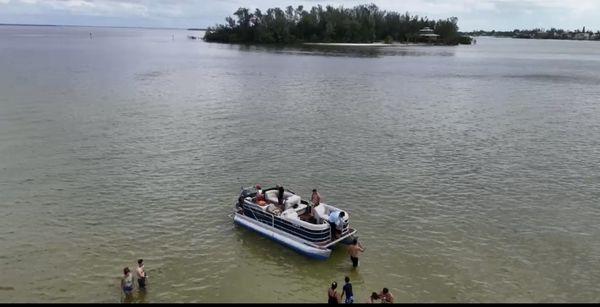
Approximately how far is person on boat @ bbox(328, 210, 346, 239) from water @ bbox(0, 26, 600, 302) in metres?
1.20

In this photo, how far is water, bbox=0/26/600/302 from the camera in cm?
2275

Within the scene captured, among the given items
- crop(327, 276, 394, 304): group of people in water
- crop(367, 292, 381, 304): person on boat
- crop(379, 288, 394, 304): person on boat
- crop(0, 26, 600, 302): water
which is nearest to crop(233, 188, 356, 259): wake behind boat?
crop(0, 26, 600, 302): water

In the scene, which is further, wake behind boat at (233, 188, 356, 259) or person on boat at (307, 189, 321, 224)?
person on boat at (307, 189, 321, 224)

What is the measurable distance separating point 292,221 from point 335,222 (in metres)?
2.19

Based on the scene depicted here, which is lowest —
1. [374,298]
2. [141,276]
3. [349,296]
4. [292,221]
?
A: [349,296]

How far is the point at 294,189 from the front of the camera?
1335 inches

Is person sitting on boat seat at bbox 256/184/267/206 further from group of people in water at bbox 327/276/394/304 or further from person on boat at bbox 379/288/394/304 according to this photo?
person on boat at bbox 379/288/394/304

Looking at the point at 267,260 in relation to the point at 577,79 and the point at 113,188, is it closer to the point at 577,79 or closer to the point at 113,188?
the point at 113,188

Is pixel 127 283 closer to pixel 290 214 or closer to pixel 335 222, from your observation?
pixel 290 214

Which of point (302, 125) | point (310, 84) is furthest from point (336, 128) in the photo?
point (310, 84)

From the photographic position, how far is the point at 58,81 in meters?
81.8

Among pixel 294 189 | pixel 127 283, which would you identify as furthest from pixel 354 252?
pixel 294 189

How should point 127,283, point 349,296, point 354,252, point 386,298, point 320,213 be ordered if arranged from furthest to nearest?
point 320,213, point 354,252, point 127,283, point 349,296, point 386,298

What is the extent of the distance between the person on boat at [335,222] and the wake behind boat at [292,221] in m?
0.01
